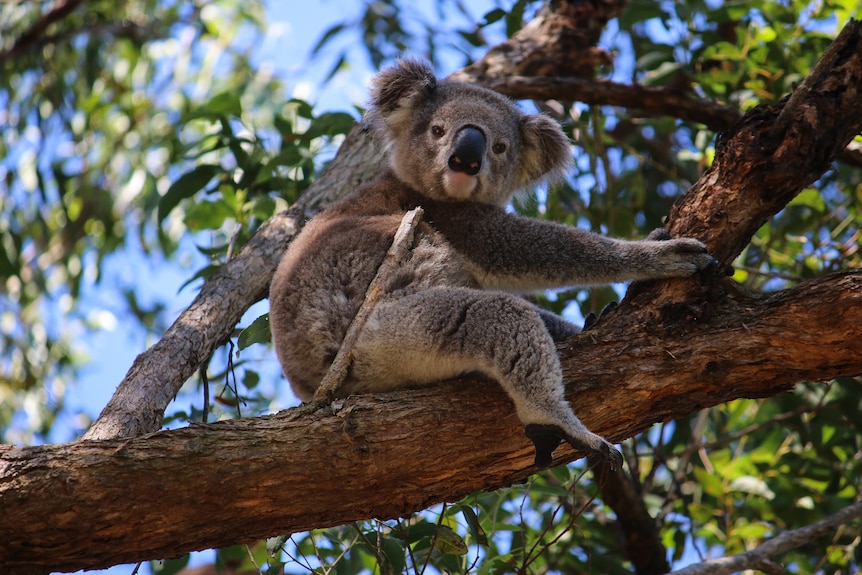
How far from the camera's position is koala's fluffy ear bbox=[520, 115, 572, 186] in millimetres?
3994

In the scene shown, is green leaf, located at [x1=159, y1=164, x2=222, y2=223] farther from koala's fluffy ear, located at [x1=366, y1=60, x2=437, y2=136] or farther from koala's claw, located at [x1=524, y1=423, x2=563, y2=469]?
koala's claw, located at [x1=524, y1=423, x2=563, y2=469]

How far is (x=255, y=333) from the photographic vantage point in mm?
3297

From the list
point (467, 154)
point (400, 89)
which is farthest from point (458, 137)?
point (400, 89)

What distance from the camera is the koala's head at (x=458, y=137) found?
3615mm

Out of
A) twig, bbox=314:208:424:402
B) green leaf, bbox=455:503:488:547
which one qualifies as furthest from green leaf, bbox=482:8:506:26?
green leaf, bbox=455:503:488:547

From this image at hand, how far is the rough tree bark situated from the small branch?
0.83m

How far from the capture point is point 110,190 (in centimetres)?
738

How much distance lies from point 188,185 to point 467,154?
1.55 m

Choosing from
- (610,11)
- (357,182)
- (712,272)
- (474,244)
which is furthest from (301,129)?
(712,272)

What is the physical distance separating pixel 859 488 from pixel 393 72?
3.06m

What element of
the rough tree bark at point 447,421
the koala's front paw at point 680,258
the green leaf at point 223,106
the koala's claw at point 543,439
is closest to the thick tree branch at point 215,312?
the rough tree bark at point 447,421

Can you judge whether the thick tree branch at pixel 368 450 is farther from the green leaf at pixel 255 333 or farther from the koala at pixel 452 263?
the green leaf at pixel 255 333

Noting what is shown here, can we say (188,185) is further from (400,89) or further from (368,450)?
(368,450)

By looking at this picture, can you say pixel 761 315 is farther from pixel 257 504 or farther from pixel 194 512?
pixel 194 512
